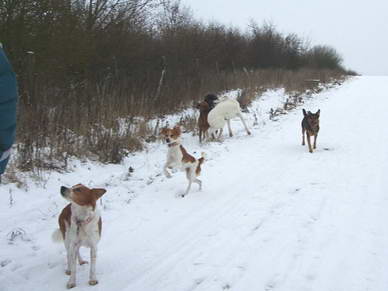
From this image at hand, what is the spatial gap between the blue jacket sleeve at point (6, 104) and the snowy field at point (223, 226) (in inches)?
67.4

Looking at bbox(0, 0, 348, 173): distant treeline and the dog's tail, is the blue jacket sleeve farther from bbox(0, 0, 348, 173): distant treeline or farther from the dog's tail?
bbox(0, 0, 348, 173): distant treeline

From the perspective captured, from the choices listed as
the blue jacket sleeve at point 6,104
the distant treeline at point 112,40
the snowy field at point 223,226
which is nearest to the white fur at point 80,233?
the snowy field at point 223,226

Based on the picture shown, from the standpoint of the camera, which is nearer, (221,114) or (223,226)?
(223,226)

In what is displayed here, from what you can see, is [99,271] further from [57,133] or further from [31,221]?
[57,133]

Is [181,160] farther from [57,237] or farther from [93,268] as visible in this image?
[93,268]

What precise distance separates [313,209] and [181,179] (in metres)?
2.51

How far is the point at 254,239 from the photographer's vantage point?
446cm

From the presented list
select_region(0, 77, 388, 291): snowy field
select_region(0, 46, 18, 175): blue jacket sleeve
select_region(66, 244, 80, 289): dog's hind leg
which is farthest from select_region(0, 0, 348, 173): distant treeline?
select_region(0, 46, 18, 175): blue jacket sleeve

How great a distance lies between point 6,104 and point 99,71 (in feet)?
33.1

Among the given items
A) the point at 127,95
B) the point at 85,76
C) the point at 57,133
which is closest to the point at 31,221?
the point at 57,133

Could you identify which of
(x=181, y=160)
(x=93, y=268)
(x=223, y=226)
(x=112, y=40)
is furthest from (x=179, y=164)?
(x=112, y=40)

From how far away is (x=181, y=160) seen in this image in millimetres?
6273

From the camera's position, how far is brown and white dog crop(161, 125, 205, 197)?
622cm

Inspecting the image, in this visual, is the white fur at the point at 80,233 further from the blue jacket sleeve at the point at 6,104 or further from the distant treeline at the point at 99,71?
the distant treeline at the point at 99,71
